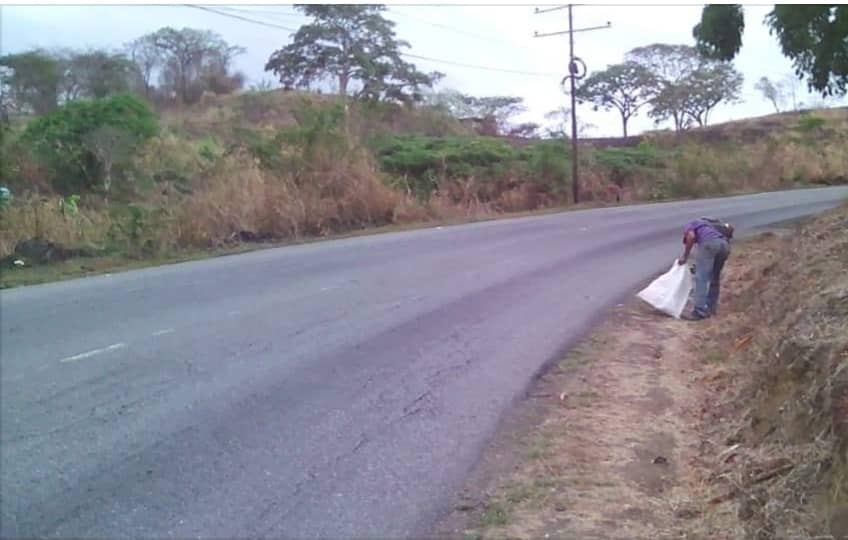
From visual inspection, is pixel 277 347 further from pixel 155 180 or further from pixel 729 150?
pixel 729 150

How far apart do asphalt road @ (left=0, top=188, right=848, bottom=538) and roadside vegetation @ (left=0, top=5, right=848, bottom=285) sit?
4.44 m

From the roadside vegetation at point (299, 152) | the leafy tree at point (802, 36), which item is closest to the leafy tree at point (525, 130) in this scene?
the roadside vegetation at point (299, 152)

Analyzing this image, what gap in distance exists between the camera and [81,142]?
21703 mm

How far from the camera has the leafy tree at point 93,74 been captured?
30.5 metres

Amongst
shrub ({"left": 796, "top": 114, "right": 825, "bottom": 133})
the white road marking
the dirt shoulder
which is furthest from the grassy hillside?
the dirt shoulder

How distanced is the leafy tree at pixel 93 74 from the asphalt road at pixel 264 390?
67.9 feet

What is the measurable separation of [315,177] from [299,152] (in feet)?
2.70

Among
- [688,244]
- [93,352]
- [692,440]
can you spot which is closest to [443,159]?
[688,244]

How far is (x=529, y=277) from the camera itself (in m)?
12.5

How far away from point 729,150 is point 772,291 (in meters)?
28.5

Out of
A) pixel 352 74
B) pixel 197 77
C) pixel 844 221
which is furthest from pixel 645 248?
pixel 197 77

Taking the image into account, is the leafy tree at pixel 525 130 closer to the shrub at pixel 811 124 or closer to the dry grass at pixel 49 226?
the shrub at pixel 811 124

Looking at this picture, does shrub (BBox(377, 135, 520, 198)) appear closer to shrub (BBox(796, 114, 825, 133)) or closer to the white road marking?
shrub (BBox(796, 114, 825, 133))

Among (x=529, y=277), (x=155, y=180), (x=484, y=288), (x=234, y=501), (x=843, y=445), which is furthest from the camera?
(x=155, y=180)
